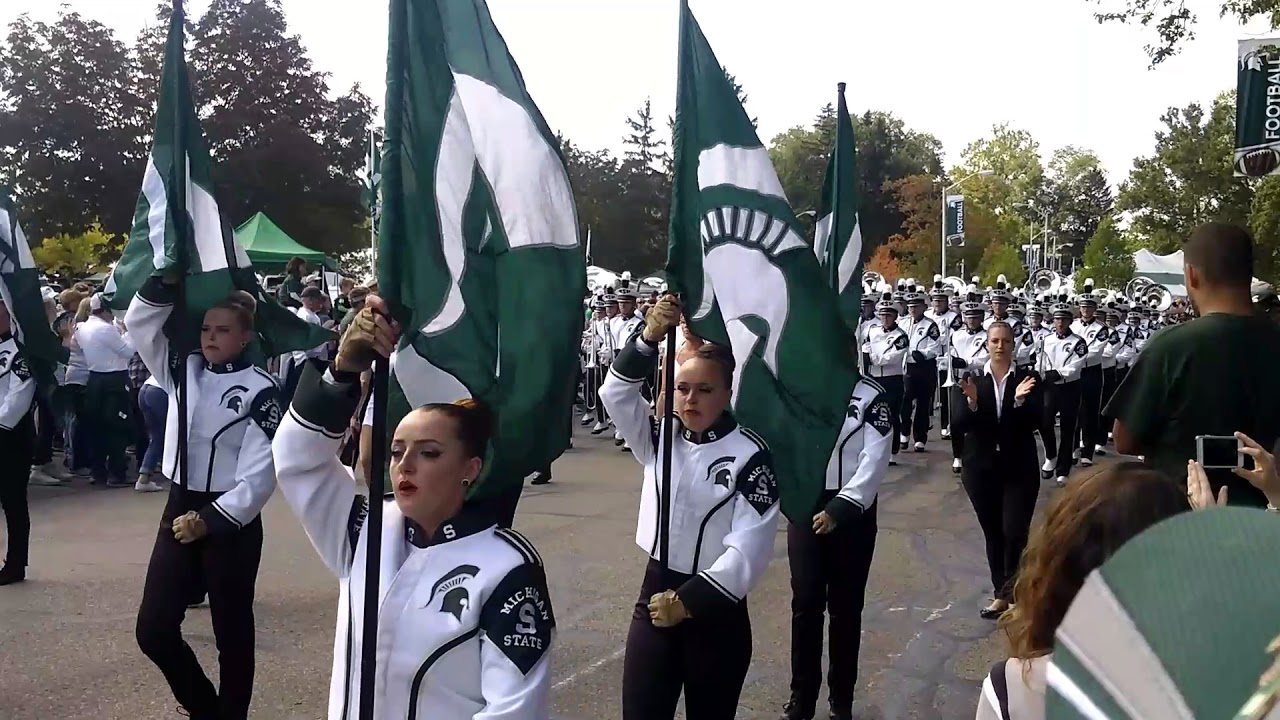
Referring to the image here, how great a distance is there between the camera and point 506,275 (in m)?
3.16

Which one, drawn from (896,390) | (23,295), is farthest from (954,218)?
(23,295)

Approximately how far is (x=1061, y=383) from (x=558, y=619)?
35.6 ft

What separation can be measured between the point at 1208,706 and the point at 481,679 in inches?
80.1

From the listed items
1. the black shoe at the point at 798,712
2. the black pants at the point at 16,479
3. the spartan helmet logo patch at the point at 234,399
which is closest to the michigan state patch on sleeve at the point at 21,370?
the black pants at the point at 16,479

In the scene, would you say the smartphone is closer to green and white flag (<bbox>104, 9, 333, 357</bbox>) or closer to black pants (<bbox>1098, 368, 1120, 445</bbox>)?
green and white flag (<bbox>104, 9, 333, 357</bbox>)

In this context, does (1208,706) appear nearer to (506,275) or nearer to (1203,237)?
(506,275)

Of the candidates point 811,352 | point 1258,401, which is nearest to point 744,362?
point 811,352

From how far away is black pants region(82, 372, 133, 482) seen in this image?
1337 centimetres

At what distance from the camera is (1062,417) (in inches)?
623

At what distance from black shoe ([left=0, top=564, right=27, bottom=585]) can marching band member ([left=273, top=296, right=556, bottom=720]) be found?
663cm

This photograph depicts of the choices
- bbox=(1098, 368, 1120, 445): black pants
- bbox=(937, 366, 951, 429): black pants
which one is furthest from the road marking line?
bbox=(1098, 368, 1120, 445): black pants

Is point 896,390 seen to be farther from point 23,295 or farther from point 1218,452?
point 1218,452

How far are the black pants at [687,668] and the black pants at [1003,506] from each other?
3.97 meters

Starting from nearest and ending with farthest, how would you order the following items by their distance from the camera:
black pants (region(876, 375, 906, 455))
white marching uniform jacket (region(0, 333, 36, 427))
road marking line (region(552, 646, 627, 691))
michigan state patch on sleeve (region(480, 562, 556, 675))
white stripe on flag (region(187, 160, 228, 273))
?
michigan state patch on sleeve (region(480, 562, 556, 675)) < white stripe on flag (region(187, 160, 228, 273)) < road marking line (region(552, 646, 627, 691)) < white marching uniform jacket (region(0, 333, 36, 427)) < black pants (region(876, 375, 906, 455))
